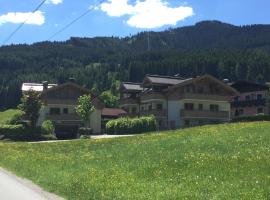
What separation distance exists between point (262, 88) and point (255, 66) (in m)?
57.8

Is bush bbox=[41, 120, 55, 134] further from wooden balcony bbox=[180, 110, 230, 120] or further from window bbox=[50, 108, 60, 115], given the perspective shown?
wooden balcony bbox=[180, 110, 230, 120]

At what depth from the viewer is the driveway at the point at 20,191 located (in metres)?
16.8

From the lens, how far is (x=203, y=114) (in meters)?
83.4

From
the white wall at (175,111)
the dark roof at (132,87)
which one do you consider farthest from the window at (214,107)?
the dark roof at (132,87)

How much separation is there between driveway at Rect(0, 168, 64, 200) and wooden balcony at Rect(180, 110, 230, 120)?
59288mm

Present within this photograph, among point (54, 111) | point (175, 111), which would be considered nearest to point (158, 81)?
point (175, 111)

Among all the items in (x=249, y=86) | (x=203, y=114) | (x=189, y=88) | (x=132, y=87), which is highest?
(x=249, y=86)

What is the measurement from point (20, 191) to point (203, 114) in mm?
66193

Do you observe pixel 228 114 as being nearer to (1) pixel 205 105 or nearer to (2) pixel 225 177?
(1) pixel 205 105

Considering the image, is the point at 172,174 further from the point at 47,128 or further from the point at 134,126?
the point at 47,128

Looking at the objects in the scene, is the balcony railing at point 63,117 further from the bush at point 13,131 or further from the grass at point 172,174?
the grass at point 172,174

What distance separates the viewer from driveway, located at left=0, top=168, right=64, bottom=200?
16.8m

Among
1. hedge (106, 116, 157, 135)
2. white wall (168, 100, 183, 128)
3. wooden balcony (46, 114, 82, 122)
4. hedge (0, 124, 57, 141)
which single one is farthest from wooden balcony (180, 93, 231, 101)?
hedge (0, 124, 57, 141)

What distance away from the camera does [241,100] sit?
352 ft
